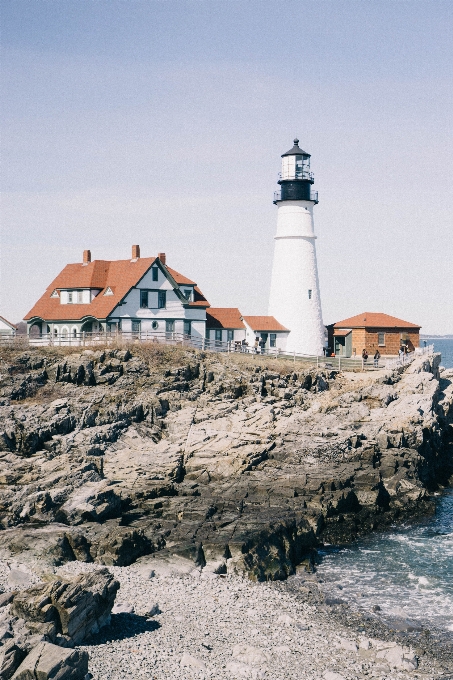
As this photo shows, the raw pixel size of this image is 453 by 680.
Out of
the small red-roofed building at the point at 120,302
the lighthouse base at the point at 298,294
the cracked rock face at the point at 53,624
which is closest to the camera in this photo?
the cracked rock face at the point at 53,624

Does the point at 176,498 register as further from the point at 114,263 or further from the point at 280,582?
the point at 114,263

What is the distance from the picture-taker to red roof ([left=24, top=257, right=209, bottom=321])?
48781 mm

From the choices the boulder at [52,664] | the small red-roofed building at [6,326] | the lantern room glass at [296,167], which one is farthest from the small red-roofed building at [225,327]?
the boulder at [52,664]

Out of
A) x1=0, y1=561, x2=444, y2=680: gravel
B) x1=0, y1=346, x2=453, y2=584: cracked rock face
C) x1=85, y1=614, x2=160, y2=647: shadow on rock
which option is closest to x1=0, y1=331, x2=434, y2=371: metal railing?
x1=0, y1=346, x2=453, y2=584: cracked rock face

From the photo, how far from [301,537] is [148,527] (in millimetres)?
5946

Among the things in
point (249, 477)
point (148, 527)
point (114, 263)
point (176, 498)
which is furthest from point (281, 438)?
point (114, 263)

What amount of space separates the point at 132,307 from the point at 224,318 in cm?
912

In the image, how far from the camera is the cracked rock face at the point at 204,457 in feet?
88.6

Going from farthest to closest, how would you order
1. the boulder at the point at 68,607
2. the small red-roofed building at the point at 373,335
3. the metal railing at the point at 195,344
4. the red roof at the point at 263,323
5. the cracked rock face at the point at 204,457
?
1. the small red-roofed building at the point at 373,335
2. the red roof at the point at 263,323
3. the metal railing at the point at 195,344
4. the cracked rock face at the point at 204,457
5. the boulder at the point at 68,607

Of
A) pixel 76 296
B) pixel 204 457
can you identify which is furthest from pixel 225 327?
pixel 204 457

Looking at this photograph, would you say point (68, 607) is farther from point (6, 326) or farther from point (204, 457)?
point (6, 326)

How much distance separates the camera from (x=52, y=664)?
52.9 ft

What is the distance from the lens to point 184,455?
35406 mm

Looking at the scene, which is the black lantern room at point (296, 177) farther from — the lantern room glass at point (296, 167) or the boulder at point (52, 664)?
the boulder at point (52, 664)
